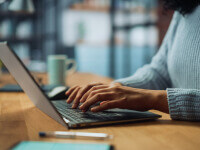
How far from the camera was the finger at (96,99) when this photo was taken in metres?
0.65

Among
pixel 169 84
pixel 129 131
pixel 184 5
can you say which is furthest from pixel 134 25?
pixel 129 131

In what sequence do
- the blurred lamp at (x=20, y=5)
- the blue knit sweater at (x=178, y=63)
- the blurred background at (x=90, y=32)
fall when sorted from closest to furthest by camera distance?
the blue knit sweater at (x=178, y=63) < the blurred lamp at (x=20, y=5) < the blurred background at (x=90, y=32)

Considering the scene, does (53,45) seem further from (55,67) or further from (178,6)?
(178,6)

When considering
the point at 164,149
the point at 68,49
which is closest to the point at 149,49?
the point at 68,49

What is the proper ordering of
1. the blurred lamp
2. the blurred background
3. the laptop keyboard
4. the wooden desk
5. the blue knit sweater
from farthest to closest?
the blurred background → the blurred lamp → the blue knit sweater → the laptop keyboard → the wooden desk

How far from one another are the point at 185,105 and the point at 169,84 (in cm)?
51

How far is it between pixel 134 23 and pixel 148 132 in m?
3.56

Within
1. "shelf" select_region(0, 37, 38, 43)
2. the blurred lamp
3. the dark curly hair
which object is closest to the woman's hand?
the dark curly hair

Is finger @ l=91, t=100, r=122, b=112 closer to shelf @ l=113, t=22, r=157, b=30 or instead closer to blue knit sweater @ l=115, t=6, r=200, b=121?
blue knit sweater @ l=115, t=6, r=200, b=121

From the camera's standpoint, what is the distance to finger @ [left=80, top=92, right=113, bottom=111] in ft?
2.13

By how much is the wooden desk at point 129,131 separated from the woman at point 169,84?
0.05 metres

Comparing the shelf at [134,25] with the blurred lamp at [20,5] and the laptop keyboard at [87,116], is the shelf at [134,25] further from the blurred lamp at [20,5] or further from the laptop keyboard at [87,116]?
the laptop keyboard at [87,116]

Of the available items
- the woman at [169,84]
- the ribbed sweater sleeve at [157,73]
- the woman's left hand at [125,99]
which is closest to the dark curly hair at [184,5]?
the woman at [169,84]

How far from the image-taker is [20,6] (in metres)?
1.35
